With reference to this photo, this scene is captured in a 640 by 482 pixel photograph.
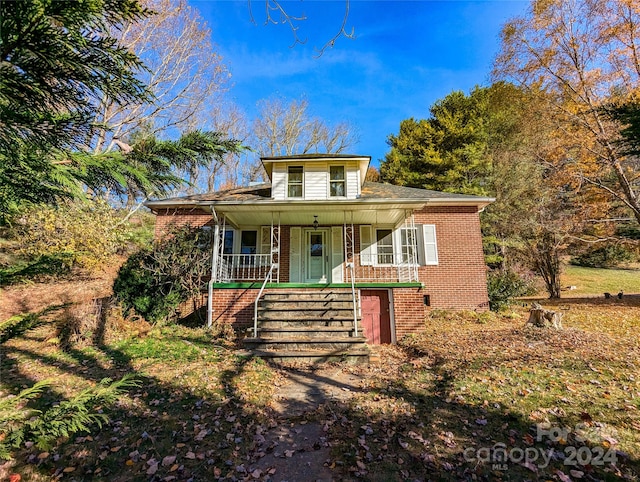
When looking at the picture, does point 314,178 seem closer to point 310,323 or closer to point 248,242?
point 248,242

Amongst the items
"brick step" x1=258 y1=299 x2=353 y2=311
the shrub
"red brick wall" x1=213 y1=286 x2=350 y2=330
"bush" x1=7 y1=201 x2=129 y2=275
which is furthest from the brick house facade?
the shrub

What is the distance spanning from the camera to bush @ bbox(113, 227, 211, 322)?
27.6 ft

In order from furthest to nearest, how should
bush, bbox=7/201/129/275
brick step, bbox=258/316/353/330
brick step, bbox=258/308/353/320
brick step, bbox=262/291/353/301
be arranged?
bush, bbox=7/201/129/275 → brick step, bbox=262/291/353/301 → brick step, bbox=258/308/353/320 → brick step, bbox=258/316/353/330

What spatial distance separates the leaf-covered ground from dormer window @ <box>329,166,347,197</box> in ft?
20.3

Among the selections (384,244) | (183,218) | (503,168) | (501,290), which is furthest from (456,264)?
(183,218)

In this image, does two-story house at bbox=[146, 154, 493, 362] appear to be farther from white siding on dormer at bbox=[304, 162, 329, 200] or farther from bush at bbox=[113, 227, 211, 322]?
bush at bbox=[113, 227, 211, 322]

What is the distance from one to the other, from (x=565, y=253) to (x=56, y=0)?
75.9ft

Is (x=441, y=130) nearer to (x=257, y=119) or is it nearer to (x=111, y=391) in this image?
(x=257, y=119)

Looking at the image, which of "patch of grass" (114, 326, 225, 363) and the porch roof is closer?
"patch of grass" (114, 326, 225, 363)

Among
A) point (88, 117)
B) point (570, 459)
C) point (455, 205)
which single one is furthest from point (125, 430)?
point (455, 205)

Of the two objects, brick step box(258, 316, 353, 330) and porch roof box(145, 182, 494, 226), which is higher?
porch roof box(145, 182, 494, 226)

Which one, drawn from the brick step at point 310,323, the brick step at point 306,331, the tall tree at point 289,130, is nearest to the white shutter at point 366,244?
the brick step at point 310,323

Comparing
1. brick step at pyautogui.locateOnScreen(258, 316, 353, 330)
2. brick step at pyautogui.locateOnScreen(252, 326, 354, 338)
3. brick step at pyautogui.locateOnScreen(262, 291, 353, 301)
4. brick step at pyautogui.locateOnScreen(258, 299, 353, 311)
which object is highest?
brick step at pyautogui.locateOnScreen(262, 291, 353, 301)

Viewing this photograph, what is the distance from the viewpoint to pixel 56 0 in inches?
62.4
